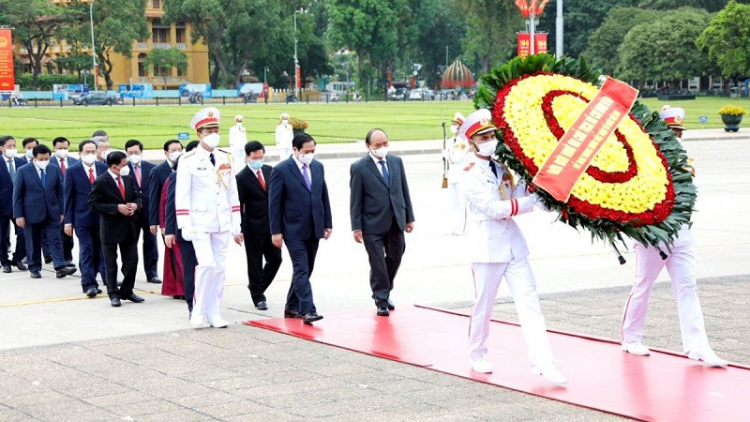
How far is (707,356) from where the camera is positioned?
8.59 metres

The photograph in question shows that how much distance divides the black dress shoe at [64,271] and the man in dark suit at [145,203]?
1104 mm

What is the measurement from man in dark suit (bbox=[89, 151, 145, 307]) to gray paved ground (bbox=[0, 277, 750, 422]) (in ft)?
6.08

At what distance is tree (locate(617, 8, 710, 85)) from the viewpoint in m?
92.2

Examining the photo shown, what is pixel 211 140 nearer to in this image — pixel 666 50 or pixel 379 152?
pixel 379 152

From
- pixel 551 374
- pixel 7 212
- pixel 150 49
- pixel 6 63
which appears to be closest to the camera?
pixel 551 374

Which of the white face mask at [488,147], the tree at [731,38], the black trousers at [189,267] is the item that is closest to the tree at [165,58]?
the tree at [731,38]

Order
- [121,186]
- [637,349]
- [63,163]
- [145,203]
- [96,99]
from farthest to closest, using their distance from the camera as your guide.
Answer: [96,99] → [63,163] → [145,203] → [121,186] → [637,349]

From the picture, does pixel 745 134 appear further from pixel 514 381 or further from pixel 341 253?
pixel 514 381

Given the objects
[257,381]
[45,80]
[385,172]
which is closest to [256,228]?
[385,172]

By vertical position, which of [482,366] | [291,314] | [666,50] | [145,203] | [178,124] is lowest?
[178,124]

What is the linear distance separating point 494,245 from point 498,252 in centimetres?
6

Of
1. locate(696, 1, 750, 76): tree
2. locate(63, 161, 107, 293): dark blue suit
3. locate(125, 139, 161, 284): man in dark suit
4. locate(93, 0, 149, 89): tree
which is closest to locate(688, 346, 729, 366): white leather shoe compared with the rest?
locate(125, 139, 161, 284): man in dark suit

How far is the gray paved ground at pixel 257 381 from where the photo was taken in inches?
298

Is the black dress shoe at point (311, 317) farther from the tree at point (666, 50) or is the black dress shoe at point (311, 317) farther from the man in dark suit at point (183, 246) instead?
the tree at point (666, 50)
